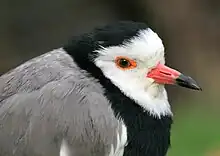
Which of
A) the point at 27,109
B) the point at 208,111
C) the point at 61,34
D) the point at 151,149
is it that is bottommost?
the point at 208,111

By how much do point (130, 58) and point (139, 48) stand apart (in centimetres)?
6

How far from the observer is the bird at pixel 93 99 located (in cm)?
305

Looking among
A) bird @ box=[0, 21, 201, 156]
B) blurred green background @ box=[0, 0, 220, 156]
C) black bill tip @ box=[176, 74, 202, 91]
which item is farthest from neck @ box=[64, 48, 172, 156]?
blurred green background @ box=[0, 0, 220, 156]

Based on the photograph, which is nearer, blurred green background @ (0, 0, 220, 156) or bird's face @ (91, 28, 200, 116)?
bird's face @ (91, 28, 200, 116)

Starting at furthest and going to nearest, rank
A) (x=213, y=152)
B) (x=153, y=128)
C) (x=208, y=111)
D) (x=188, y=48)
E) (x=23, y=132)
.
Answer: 1. (x=188, y=48)
2. (x=208, y=111)
3. (x=213, y=152)
4. (x=153, y=128)
5. (x=23, y=132)

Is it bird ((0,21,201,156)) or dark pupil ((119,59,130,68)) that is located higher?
dark pupil ((119,59,130,68))

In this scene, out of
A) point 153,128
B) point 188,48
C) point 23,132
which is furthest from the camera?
point 188,48

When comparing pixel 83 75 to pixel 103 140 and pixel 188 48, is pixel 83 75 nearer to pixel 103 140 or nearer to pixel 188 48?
A: pixel 103 140

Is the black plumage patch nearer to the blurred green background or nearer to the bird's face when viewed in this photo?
the bird's face

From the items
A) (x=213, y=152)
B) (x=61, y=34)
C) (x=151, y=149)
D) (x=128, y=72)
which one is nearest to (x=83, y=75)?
(x=128, y=72)

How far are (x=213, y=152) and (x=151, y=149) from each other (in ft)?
10.6

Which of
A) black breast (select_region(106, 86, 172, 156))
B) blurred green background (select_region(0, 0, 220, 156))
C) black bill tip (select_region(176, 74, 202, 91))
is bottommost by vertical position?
blurred green background (select_region(0, 0, 220, 156))

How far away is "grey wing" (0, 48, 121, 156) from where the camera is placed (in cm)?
304

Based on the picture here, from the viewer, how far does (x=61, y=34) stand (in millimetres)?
7398
